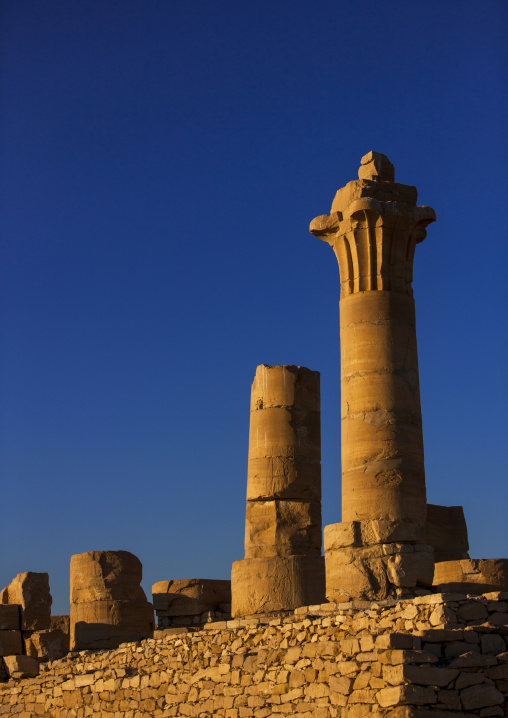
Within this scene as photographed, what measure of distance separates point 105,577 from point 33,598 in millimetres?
1741

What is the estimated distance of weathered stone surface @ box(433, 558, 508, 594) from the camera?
18.0 metres

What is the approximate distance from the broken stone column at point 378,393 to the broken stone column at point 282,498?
2.32 metres

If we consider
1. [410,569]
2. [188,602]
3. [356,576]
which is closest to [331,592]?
[356,576]

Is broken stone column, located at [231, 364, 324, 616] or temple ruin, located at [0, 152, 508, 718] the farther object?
broken stone column, located at [231, 364, 324, 616]

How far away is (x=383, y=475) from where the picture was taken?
18.1 meters

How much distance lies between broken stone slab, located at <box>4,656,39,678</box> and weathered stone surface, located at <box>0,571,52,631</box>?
154cm

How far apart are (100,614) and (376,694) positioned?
12.8 metres

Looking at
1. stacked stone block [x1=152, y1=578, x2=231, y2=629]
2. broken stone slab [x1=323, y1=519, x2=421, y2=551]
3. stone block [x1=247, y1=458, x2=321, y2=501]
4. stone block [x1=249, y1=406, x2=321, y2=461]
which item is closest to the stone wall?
broken stone slab [x1=323, y1=519, x2=421, y2=551]

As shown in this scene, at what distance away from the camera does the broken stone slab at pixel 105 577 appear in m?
24.6

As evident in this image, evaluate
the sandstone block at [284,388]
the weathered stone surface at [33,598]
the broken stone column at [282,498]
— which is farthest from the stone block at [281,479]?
the weathered stone surface at [33,598]

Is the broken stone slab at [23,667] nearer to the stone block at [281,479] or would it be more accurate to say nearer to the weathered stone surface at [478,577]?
the stone block at [281,479]

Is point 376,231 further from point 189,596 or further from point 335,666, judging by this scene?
point 189,596

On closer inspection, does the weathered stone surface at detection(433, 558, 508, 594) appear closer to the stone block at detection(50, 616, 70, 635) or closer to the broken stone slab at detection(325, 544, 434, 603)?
the broken stone slab at detection(325, 544, 434, 603)

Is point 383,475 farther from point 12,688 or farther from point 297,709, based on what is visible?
point 12,688
